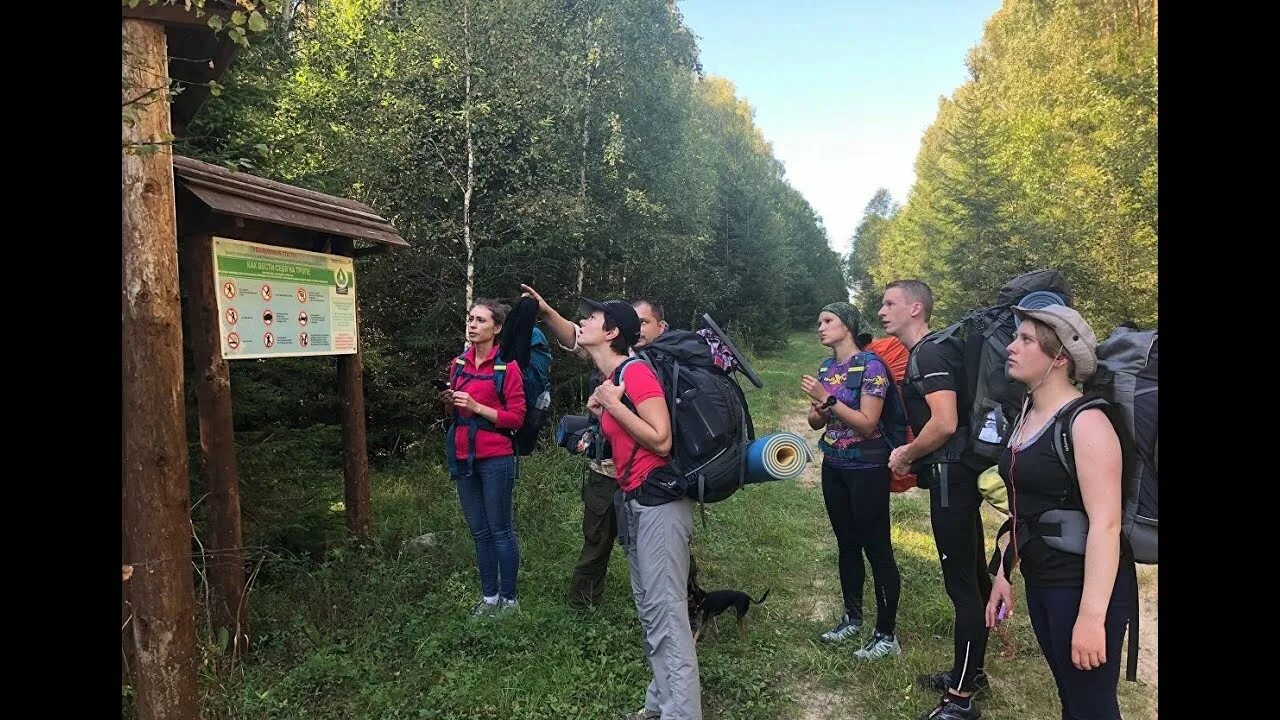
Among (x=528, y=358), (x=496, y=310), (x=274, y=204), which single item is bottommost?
(x=528, y=358)

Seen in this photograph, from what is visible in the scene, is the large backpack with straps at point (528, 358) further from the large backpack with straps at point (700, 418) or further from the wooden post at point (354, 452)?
the wooden post at point (354, 452)

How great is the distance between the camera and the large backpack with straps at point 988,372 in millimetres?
3225

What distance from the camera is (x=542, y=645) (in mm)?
4359

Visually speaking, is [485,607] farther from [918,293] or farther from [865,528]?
[918,293]

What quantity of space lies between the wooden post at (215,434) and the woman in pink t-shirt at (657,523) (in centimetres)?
260

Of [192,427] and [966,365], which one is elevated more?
[966,365]

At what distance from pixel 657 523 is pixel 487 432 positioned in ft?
5.94

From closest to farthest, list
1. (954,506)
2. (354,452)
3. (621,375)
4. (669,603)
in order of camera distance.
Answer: (669,603)
(621,375)
(954,506)
(354,452)

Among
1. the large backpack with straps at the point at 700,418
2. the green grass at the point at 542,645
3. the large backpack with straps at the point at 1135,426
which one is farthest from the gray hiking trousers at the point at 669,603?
the large backpack with straps at the point at 1135,426

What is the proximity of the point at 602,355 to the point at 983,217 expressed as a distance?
20230mm

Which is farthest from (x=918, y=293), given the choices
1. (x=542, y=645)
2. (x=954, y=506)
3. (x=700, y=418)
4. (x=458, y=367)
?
(x=542, y=645)

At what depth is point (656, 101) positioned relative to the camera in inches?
637
